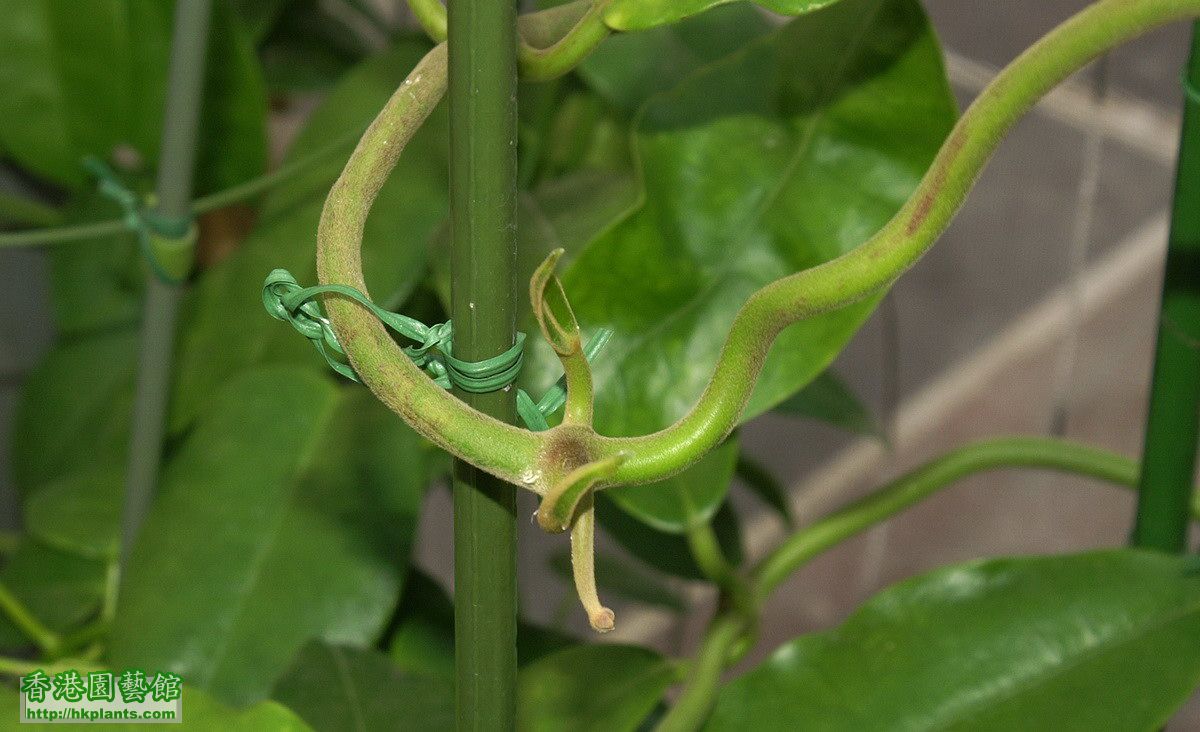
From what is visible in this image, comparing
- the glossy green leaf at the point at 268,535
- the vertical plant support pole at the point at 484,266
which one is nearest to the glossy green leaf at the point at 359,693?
the glossy green leaf at the point at 268,535

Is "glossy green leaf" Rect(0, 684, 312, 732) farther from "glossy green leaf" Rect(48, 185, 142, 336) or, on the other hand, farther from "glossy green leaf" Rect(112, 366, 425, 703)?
"glossy green leaf" Rect(48, 185, 142, 336)

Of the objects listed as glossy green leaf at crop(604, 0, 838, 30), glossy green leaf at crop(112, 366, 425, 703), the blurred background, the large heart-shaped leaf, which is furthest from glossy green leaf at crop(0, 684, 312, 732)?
the blurred background

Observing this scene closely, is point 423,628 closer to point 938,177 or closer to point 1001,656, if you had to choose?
point 1001,656

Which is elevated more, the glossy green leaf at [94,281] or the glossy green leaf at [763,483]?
the glossy green leaf at [94,281]

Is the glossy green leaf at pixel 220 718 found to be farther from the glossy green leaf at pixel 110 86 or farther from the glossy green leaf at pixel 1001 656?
the glossy green leaf at pixel 110 86

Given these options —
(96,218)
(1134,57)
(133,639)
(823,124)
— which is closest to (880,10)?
(823,124)
